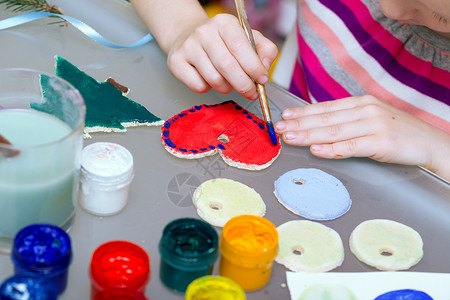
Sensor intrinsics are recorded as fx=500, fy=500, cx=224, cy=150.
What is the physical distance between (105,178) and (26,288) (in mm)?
186

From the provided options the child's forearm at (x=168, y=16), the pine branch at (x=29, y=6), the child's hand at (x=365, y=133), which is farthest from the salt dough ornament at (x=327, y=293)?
the pine branch at (x=29, y=6)

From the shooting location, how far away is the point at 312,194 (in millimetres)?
766

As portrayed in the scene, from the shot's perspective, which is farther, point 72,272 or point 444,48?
point 444,48

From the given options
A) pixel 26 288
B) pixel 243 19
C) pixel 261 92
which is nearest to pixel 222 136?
pixel 261 92

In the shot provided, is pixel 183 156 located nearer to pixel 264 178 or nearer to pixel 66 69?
pixel 264 178

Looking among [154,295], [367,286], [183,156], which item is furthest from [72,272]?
[367,286]

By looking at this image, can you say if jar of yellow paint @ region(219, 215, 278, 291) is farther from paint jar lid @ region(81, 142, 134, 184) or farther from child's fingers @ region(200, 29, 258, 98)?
child's fingers @ region(200, 29, 258, 98)

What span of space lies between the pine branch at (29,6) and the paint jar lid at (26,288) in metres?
0.67

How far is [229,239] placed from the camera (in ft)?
1.92

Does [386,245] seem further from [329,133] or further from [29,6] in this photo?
[29,6]

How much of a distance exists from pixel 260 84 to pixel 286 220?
0.26 metres

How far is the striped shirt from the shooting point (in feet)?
3.56

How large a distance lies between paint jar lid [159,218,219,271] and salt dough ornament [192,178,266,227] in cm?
11

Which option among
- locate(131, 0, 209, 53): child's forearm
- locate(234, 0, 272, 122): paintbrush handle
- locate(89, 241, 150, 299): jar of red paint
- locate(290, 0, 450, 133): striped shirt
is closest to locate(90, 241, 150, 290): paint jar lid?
locate(89, 241, 150, 299): jar of red paint
